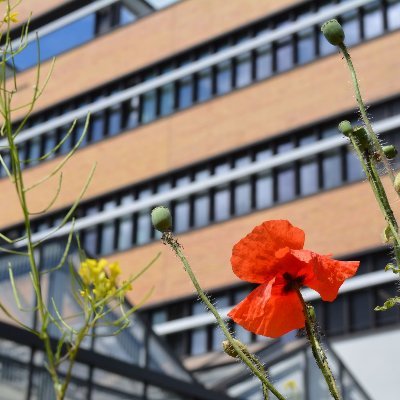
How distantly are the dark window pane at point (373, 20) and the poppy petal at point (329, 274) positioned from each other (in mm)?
22825

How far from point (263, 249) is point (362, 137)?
17cm

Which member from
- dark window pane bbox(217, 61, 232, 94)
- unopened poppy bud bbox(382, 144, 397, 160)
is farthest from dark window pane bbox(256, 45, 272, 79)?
unopened poppy bud bbox(382, 144, 397, 160)

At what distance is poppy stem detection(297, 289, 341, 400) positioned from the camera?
1153mm

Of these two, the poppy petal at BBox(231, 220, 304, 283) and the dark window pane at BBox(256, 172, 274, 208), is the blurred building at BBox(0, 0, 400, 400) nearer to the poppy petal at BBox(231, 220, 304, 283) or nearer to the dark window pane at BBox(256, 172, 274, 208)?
the dark window pane at BBox(256, 172, 274, 208)

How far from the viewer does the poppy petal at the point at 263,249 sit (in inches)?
49.3

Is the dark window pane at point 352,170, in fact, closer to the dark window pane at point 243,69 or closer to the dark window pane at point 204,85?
the dark window pane at point 243,69

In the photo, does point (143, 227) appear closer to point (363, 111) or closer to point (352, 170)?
point (352, 170)

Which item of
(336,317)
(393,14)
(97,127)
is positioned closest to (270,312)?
(336,317)

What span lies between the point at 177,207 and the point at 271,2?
5.40 metres

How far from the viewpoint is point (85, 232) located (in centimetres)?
2822

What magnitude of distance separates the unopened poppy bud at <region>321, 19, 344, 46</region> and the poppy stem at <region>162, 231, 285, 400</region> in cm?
30

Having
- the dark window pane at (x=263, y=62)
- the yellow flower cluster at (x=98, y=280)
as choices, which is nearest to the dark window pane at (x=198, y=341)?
the dark window pane at (x=263, y=62)

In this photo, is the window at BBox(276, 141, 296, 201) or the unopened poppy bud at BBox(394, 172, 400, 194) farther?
the window at BBox(276, 141, 296, 201)

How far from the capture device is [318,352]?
Result: 1180 millimetres
